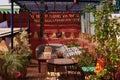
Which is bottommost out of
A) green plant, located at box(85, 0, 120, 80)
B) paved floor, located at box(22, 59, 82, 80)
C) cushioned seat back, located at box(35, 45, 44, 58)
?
paved floor, located at box(22, 59, 82, 80)

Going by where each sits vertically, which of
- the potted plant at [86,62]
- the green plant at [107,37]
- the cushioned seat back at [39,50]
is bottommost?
the cushioned seat back at [39,50]

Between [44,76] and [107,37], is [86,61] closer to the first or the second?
[44,76]

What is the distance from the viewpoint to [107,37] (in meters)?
7.99

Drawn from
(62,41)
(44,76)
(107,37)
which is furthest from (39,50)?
(107,37)

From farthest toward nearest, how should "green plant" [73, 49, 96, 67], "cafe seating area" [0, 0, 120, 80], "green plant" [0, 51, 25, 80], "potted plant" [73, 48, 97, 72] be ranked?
"green plant" [73, 49, 96, 67]
"potted plant" [73, 48, 97, 72]
"green plant" [0, 51, 25, 80]
"cafe seating area" [0, 0, 120, 80]

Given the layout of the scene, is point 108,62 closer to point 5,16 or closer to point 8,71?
point 8,71

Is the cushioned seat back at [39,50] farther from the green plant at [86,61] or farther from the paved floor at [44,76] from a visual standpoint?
the green plant at [86,61]

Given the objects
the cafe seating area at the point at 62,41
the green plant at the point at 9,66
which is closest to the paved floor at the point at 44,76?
the cafe seating area at the point at 62,41

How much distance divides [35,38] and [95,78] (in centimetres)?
1240

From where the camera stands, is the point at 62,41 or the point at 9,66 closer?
the point at 9,66

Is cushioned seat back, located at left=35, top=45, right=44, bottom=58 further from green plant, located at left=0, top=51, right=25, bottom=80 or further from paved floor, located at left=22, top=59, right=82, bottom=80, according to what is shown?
green plant, located at left=0, top=51, right=25, bottom=80

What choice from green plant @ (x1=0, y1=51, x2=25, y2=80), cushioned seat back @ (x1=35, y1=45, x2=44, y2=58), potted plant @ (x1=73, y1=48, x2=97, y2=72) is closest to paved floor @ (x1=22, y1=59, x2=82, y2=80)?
potted plant @ (x1=73, y1=48, x2=97, y2=72)

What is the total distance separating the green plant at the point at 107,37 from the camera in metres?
7.77

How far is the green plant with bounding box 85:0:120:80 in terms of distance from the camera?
7773 mm
